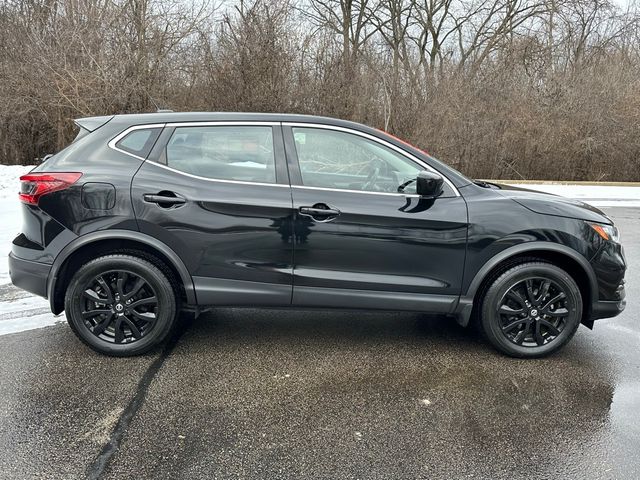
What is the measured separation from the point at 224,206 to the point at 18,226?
5.55 m

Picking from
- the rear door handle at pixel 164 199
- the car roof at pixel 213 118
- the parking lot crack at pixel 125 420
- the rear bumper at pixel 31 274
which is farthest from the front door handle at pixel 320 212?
the rear bumper at pixel 31 274

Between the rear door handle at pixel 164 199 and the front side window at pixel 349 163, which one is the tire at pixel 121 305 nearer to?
the rear door handle at pixel 164 199

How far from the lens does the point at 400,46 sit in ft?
75.3

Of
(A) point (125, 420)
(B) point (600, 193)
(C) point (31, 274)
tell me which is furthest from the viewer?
(B) point (600, 193)

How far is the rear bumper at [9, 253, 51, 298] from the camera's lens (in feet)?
12.0

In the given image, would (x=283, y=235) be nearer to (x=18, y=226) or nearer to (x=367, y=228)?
(x=367, y=228)

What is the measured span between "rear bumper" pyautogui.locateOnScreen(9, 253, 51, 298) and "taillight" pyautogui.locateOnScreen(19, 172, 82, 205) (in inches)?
17.8

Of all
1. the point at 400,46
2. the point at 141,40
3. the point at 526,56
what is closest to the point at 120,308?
the point at 141,40

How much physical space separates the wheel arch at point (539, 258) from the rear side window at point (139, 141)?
2.56 meters

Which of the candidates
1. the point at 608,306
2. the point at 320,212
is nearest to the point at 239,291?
the point at 320,212

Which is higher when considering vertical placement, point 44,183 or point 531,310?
point 44,183

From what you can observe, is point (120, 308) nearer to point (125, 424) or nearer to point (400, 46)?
point (125, 424)

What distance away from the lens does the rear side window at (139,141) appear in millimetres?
3688

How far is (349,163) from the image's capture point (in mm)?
3854
